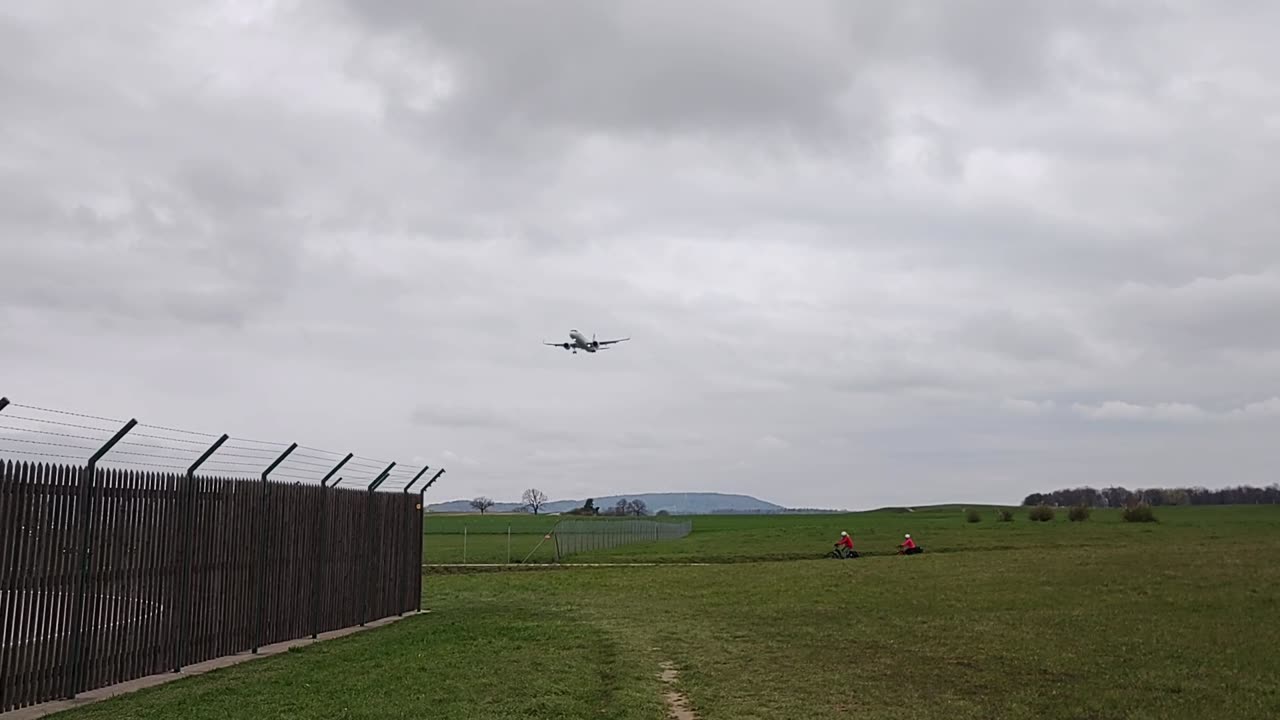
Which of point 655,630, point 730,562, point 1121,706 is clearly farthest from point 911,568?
point 1121,706

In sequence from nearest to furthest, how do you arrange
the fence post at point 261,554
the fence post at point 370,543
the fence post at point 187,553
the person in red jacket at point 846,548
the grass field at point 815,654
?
the grass field at point 815,654 < the fence post at point 187,553 < the fence post at point 261,554 < the fence post at point 370,543 < the person in red jacket at point 846,548

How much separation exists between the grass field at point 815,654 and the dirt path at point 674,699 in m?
0.14

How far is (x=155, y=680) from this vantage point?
38.3 feet

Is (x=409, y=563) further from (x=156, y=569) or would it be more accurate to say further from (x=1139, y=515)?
(x=1139, y=515)

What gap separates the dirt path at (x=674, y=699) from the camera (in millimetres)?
10281

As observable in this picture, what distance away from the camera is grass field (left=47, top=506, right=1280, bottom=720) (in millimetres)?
10500

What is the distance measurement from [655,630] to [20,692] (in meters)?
9.97

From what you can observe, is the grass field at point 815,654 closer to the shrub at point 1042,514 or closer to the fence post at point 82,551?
the fence post at point 82,551

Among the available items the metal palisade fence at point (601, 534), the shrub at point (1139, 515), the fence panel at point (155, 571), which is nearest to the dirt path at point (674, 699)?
the fence panel at point (155, 571)

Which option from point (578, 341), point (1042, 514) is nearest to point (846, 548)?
point (578, 341)

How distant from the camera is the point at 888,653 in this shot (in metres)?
14.7

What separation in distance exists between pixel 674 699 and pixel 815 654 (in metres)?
4.09

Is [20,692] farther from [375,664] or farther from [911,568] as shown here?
[911,568]

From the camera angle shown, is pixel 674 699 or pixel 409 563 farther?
pixel 409 563
